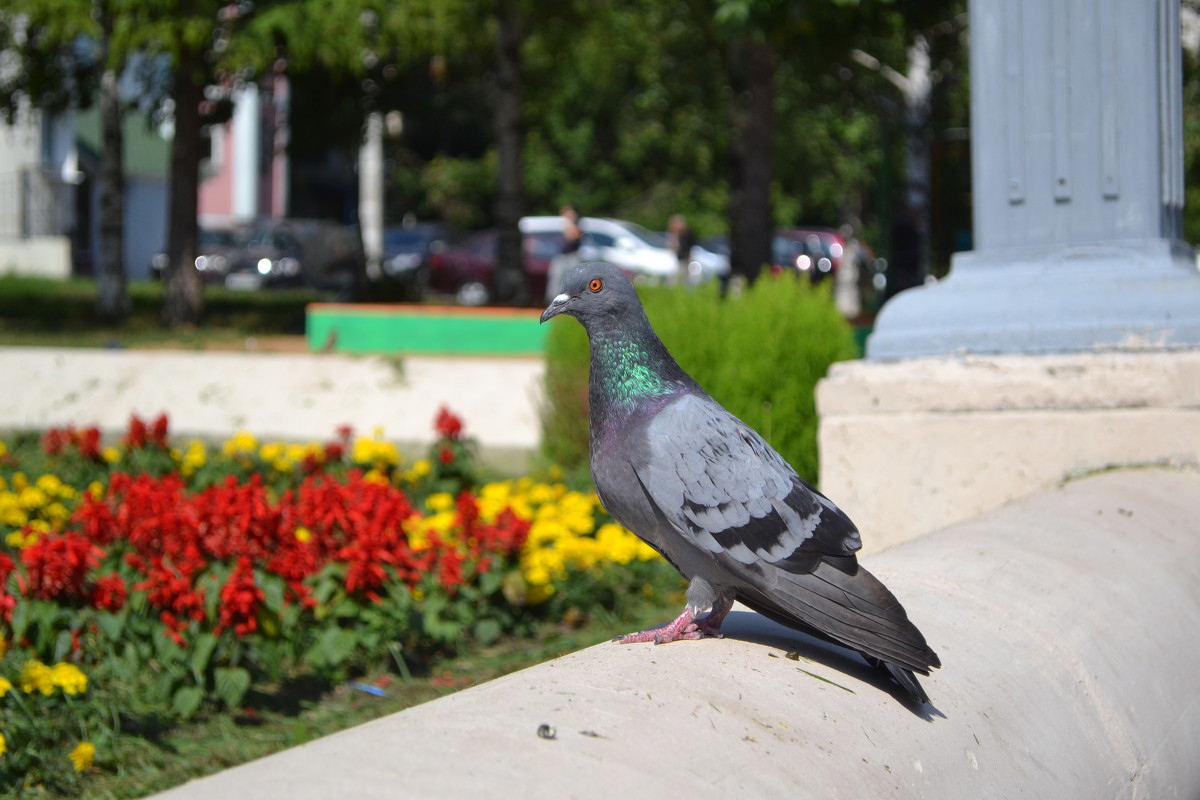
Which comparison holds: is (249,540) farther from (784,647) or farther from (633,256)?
(633,256)

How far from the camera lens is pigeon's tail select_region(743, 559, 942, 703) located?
6.42ft

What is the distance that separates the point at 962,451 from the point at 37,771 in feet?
8.77

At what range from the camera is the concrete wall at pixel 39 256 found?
79.8 feet

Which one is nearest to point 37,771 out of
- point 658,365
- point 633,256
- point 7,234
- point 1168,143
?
point 658,365

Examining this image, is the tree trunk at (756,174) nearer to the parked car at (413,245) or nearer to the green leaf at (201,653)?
the green leaf at (201,653)

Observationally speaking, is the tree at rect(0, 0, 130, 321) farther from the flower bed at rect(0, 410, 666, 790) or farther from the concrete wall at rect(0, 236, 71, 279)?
the flower bed at rect(0, 410, 666, 790)

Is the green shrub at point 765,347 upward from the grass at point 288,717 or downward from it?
upward

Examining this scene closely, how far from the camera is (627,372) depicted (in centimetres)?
233

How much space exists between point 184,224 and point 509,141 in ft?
13.3

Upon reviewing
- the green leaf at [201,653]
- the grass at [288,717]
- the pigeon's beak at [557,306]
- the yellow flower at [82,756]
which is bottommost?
the grass at [288,717]

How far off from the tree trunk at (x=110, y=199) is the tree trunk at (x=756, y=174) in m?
7.22

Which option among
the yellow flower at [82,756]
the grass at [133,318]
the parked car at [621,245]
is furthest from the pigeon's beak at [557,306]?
the parked car at [621,245]

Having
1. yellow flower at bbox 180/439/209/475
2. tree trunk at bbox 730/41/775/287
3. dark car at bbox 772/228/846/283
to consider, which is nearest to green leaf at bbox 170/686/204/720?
yellow flower at bbox 180/439/209/475

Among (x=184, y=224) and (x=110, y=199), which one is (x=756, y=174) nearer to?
(x=184, y=224)
